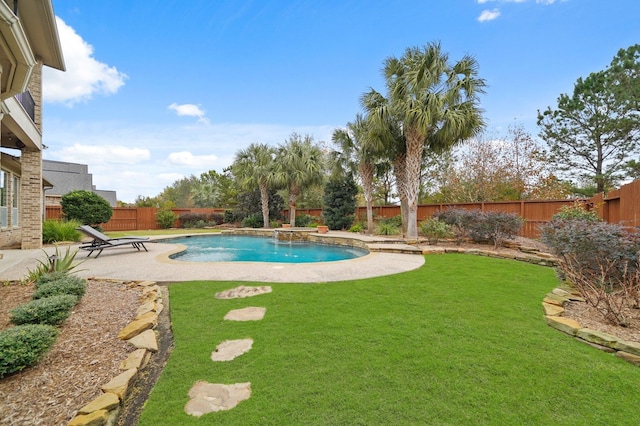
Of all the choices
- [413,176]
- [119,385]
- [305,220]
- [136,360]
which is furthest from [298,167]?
[119,385]

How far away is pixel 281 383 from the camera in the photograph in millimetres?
2238

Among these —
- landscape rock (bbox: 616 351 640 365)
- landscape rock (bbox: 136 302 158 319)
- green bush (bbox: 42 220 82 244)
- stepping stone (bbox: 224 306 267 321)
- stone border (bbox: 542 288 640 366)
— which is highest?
green bush (bbox: 42 220 82 244)

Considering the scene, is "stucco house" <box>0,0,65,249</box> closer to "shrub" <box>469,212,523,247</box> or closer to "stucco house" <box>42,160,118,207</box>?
"shrub" <box>469,212,523,247</box>

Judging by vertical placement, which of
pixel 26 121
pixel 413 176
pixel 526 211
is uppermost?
pixel 26 121

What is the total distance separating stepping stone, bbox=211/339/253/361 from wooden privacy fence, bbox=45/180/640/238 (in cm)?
695

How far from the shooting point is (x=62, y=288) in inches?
151

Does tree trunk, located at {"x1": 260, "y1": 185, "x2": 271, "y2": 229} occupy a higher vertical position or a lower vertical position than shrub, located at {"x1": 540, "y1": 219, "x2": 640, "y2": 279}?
higher

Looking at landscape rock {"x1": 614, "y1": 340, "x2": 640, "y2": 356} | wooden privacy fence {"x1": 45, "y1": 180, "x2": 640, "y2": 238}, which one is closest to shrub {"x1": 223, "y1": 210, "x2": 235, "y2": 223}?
wooden privacy fence {"x1": 45, "y1": 180, "x2": 640, "y2": 238}

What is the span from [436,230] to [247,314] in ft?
27.7

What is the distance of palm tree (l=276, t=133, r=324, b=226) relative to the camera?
60.0ft

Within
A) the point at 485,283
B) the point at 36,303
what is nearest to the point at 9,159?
the point at 36,303

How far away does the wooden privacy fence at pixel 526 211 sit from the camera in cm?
598

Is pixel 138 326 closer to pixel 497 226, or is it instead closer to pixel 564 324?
pixel 564 324

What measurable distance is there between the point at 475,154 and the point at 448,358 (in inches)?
737
